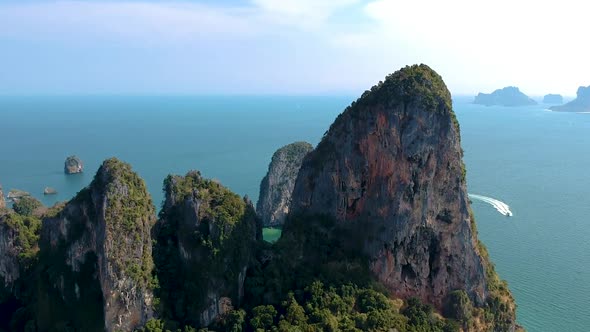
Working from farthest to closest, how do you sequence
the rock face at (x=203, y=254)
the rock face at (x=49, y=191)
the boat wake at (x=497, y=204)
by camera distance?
the rock face at (x=49, y=191) → the boat wake at (x=497, y=204) → the rock face at (x=203, y=254)

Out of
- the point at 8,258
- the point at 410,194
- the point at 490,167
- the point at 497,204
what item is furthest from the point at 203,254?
the point at 490,167

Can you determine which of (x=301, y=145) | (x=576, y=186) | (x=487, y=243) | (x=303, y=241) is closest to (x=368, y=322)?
(x=303, y=241)

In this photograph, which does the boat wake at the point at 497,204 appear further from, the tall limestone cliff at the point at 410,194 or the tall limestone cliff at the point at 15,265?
the tall limestone cliff at the point at 15,265

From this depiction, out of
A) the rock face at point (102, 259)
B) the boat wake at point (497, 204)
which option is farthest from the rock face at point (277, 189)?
the rock face at point (102, 259)

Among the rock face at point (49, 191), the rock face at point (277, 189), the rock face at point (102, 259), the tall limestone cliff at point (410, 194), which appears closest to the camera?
the rock face at point (102, 259)

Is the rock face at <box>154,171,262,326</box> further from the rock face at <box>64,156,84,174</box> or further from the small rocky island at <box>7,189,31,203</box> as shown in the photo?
the rock face at <box>64,156,84,174</box>

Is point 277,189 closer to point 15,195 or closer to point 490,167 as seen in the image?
point 15,195

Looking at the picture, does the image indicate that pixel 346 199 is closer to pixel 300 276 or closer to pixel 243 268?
pixel 300 276
